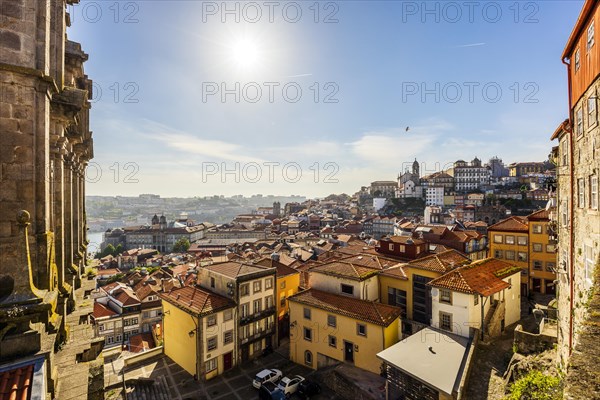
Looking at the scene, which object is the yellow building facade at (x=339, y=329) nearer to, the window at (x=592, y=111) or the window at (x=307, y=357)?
the window at (x=307, y=357)

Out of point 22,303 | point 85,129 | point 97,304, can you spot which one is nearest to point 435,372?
point 22,303

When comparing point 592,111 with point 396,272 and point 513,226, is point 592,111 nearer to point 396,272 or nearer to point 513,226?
point 396,272

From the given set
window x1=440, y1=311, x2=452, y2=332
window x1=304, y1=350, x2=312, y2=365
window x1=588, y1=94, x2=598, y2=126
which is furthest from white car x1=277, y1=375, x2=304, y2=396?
window x1=588, y1=94, x2=598, y2=126

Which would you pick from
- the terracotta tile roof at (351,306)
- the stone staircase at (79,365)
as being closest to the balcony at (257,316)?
the terracotta tile roof at (351,306)

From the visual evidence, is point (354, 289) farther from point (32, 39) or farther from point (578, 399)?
point (32, 39)

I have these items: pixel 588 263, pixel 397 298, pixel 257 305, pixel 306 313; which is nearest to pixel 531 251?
pixel 397 298
